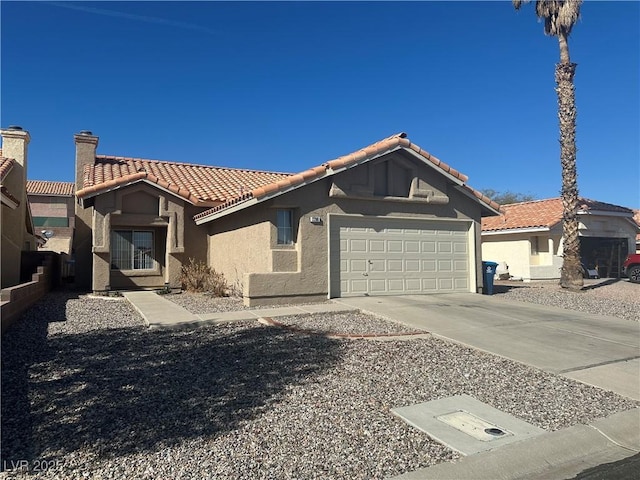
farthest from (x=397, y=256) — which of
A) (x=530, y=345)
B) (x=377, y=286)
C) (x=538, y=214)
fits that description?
(x=538, y=214)

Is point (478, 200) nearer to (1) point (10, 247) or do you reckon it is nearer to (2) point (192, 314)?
(2) point (192, 314)

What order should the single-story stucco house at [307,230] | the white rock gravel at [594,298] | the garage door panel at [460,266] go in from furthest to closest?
the garage door panel at [460,266] < the white rock gravel at [594,298] < the single-story stucco house at [307,230]

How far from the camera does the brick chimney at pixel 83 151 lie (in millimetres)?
18422

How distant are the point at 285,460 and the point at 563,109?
58.5 feet

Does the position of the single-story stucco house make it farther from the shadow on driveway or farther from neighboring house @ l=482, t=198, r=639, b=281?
neighboring house @ l=482, t=198, r=639, b=281

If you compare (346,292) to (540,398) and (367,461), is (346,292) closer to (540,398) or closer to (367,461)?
(540,398)

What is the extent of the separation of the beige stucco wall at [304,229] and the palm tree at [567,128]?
6.15 meters

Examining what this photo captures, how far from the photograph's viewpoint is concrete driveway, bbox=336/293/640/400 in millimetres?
6791

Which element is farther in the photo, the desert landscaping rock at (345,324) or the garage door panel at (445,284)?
the garage door panel at (445,284)

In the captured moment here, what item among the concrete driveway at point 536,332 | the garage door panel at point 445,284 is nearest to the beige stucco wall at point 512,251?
the garage door panel at point 445,284

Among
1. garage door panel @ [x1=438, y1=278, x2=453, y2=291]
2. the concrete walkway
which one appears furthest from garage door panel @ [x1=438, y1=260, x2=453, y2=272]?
the concrete walkway

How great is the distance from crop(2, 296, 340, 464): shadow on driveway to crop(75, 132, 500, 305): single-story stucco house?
4039mm

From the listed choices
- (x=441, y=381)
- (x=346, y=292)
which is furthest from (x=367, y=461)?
(x=346, y=292)

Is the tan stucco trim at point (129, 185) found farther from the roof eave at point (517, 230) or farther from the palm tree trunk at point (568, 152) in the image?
the roof eave at point (517, 230)
